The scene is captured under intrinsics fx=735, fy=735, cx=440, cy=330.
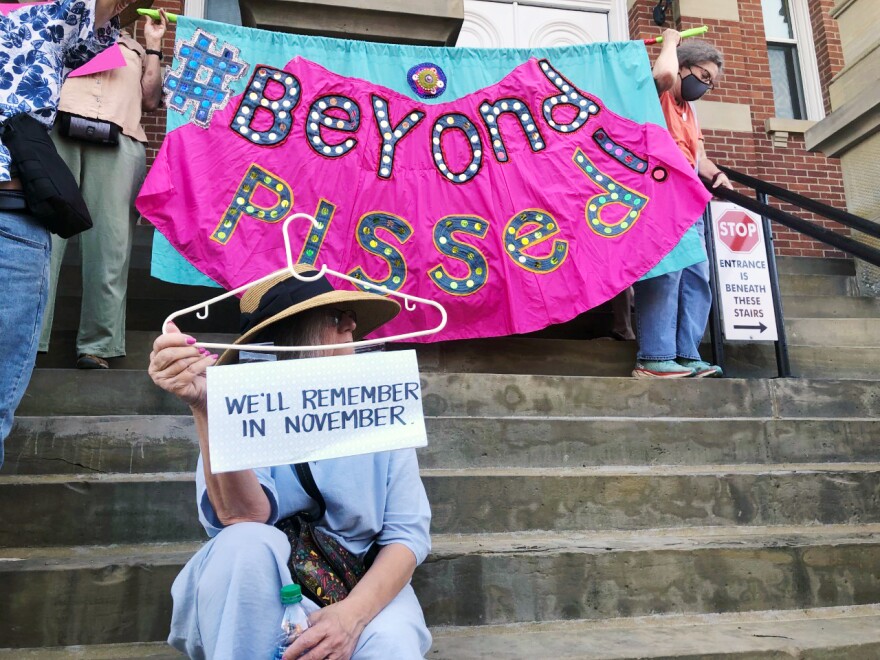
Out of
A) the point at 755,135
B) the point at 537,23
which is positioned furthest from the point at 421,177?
the point at 755,135

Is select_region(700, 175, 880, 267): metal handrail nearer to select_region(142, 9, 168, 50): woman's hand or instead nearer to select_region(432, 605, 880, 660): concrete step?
select_region(432, 605, 880, 660): concrete step

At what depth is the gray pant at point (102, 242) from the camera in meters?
3.22

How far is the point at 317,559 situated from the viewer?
1621 mm

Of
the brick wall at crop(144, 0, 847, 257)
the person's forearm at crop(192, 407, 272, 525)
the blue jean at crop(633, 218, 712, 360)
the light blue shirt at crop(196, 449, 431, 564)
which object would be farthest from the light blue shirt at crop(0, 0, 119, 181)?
the brick wall at crop(144, 0, 847, 257)

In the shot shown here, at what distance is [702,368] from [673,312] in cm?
33

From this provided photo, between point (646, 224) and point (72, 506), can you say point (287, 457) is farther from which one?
point (646, 224)

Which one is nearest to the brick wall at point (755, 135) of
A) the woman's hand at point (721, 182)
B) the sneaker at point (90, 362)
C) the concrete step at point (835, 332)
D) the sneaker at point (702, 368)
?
the concrete step at point (835, 332)

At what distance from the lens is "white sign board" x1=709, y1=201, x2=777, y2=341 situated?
398cm

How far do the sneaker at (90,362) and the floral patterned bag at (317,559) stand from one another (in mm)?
1872

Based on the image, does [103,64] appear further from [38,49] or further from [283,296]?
[283,296]

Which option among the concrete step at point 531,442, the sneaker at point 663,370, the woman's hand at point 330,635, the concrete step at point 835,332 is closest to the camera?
the woman's hand at point 330,635

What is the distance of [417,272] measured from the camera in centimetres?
367

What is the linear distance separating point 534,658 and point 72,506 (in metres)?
1.49

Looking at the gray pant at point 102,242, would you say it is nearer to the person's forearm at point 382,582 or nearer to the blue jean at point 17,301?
the blue jean at point 17,301
